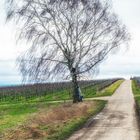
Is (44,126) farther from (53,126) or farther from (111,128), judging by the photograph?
(111,128)

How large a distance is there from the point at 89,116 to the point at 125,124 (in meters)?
5.52

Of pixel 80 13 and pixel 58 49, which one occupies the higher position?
pixel 80 13

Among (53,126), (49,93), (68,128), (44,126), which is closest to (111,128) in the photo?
(68,128)

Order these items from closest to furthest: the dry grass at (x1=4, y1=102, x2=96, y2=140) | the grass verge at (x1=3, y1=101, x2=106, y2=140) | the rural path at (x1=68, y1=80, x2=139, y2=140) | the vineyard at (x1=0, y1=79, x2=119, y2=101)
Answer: the rural path at (x1=68, y1=80, x2=139, y2=140), the grass verge at (x1=3, y1=101, x2=106, y2=140), the dry grass at (x1=4, y1=102, x2=96, y2=140), the vineyard at (x1=0, y1=79, x2=119, y2=101)

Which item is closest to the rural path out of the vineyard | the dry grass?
the dry grass

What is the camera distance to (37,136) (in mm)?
23062

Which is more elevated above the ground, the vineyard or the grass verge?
the vineyard

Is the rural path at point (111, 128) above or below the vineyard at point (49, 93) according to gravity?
below

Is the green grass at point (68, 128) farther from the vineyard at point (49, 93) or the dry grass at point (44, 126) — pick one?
the vineyard at point (49, 93)

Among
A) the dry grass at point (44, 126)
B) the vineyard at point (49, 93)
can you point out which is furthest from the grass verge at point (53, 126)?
the vineyard at point (49, 93)

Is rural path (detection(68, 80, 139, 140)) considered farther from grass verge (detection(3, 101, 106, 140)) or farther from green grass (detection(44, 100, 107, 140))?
grass verge (detection(3, 101, 106, 140))

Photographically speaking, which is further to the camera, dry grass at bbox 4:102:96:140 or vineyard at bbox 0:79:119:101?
vineyard at bbox 0:79:119:101

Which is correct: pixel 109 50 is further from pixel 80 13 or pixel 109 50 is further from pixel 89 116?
pixel 89 116

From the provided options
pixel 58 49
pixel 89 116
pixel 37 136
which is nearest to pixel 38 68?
pixel 58 49
